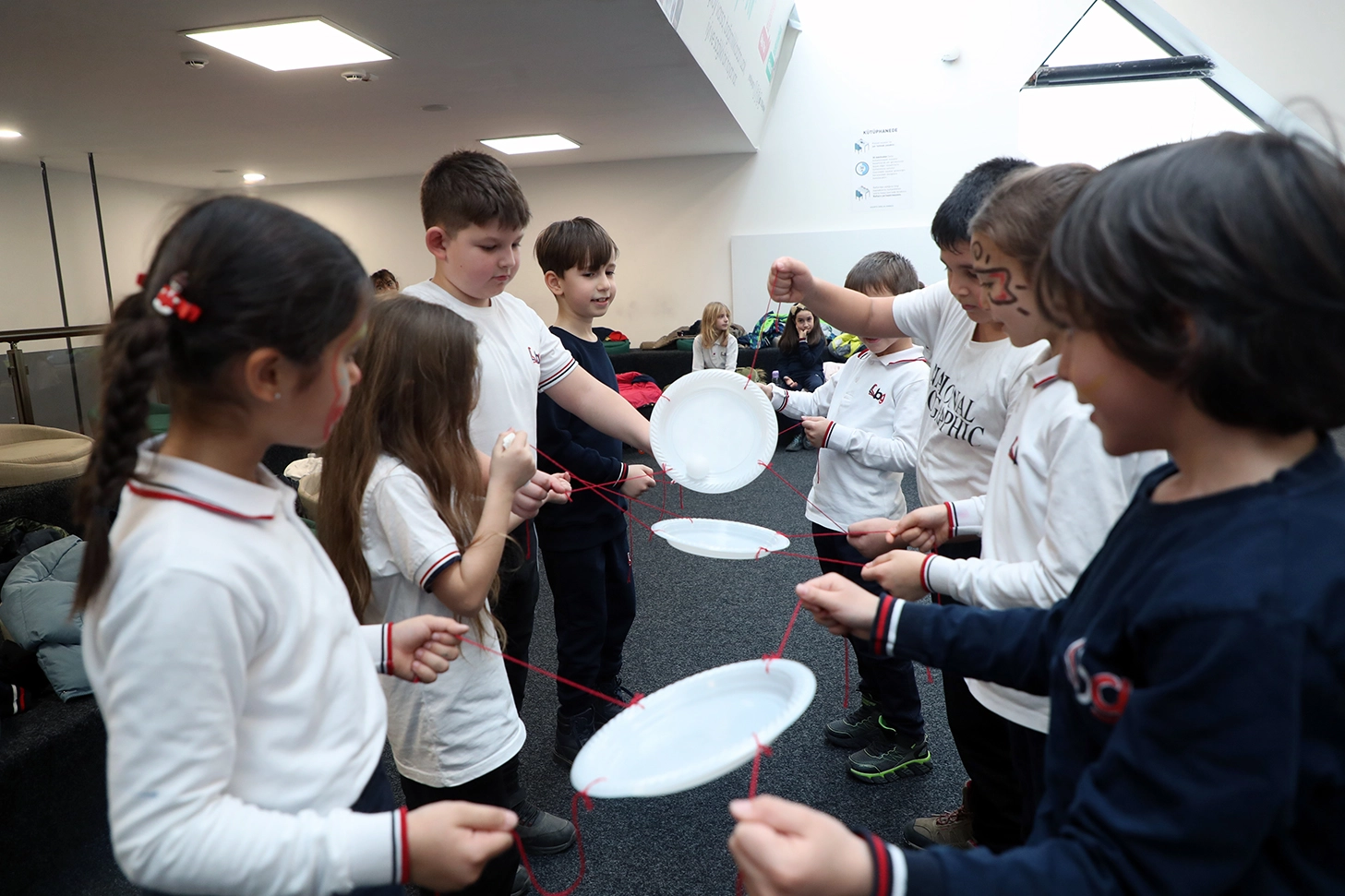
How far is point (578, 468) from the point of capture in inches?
81.9

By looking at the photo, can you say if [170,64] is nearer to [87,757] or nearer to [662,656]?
[87,757]

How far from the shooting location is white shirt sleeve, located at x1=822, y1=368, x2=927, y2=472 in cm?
204

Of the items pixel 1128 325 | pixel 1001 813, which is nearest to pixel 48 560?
pixel 1001 813

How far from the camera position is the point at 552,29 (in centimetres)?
370

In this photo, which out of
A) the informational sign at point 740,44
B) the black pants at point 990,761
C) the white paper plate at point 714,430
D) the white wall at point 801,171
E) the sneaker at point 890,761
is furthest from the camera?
the white wall at point 801,171

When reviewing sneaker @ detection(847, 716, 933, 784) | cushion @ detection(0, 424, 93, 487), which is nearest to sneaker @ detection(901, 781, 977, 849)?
sneaker @ detection(847, 716, 933, 784)

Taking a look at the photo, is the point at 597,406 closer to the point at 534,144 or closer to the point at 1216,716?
the point at 1216,716

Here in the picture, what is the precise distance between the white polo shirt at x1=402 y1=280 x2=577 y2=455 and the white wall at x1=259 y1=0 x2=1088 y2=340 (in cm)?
639

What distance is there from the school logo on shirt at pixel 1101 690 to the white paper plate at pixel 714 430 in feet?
3.80

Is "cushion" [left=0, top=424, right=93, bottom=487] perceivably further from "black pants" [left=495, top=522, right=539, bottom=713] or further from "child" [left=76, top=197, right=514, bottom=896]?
"child" [left=76, top=197, right=514, bottom=896]

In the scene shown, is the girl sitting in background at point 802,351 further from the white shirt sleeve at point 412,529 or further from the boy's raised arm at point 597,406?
the white shirt sleeve at point 412,529

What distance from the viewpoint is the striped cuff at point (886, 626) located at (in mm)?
917

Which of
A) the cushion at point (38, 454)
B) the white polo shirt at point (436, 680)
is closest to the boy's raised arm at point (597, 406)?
the white polo shirt at point (436, 680)

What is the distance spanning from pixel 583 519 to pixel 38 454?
7.41 feet
